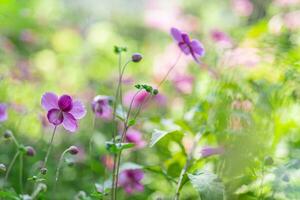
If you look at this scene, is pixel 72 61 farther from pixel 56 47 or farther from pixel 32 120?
pixel 32 120

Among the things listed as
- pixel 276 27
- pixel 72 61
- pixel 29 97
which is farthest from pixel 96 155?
pixel 72 61

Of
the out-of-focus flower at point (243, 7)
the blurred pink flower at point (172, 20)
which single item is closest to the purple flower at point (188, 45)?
the out-of-focus flower at point (243, 7)

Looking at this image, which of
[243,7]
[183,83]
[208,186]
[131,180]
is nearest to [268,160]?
[208,186]

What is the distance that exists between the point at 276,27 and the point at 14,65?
1.40 m

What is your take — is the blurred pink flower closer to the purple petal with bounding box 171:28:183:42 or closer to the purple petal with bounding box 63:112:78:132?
the purple petal with bounding box 171:28:183:42

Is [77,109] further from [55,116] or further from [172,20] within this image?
[172,20]

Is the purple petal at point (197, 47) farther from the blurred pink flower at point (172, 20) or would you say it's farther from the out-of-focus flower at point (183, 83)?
the blurred pink flower at point (172, 20)

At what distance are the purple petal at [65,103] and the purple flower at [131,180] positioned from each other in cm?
54

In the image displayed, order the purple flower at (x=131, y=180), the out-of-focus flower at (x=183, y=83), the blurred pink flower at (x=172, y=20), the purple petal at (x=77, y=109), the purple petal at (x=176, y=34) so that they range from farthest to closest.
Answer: the blurred pink flower at (x=172, y=20), the out-of-focus flower at (x=183, y=83), the purple flower at (x=131, y=180), the purple petal at (x=176, y=34), the purple petal at (x=77, y=109)

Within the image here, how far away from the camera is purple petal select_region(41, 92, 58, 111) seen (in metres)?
1.17

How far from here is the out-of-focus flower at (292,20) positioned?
2.73m

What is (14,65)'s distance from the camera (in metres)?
3.01

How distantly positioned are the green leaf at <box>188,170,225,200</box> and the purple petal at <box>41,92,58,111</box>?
1.07 ft

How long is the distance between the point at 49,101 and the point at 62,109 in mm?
33
